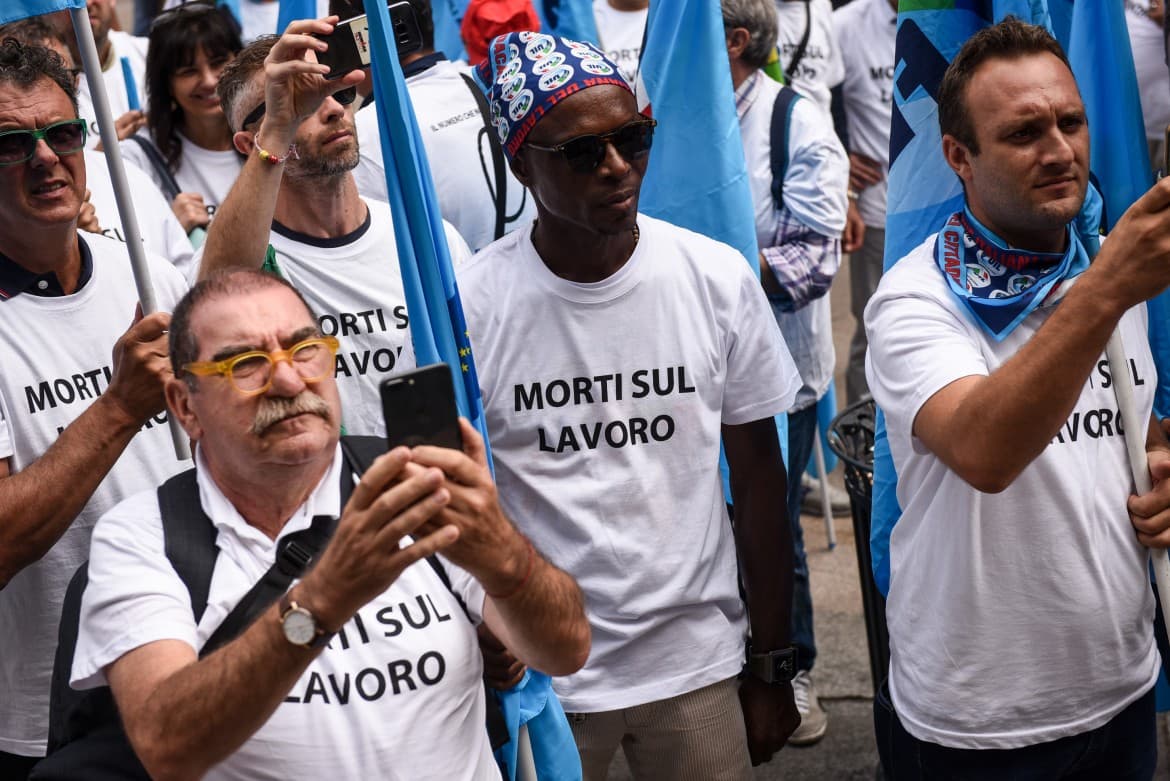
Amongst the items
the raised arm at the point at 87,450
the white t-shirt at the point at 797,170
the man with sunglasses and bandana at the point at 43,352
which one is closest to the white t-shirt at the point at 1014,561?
the raised arm at the point at 87,450

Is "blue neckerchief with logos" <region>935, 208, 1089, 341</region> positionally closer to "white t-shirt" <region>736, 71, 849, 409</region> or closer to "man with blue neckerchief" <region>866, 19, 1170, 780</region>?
"man with blue neckerchief" <region>866, 19, 1170, 780</region>

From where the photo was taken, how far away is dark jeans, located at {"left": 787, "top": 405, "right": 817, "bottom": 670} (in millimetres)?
4637

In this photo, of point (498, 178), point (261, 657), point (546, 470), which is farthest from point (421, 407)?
point (498, 178)

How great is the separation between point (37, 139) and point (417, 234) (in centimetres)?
102

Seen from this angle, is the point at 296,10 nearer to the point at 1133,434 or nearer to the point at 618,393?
Result: the point at 618,393

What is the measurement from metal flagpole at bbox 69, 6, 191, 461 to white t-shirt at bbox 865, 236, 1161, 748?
1.55m

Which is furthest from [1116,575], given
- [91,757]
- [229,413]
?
[91,757]

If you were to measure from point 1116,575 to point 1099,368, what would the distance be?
41 cm

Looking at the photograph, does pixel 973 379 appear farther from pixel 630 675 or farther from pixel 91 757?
pixel 91 757

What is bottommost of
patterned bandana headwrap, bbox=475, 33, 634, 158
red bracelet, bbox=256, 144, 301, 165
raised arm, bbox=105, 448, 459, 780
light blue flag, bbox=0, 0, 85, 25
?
raised arm, bbox=105, 448, 459, 780

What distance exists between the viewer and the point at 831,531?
586 cm

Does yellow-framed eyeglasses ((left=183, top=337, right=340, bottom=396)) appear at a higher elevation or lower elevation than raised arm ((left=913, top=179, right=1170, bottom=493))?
higher

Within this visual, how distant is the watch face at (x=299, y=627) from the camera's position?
6.43 ft

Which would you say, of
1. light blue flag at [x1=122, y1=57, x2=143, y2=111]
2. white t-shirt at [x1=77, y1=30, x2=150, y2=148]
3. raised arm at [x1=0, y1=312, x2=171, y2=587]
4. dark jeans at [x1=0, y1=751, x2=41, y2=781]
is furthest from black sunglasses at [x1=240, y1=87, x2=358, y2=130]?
light blue flag at [x1=122, y1=57, x2=143, y2=111]
